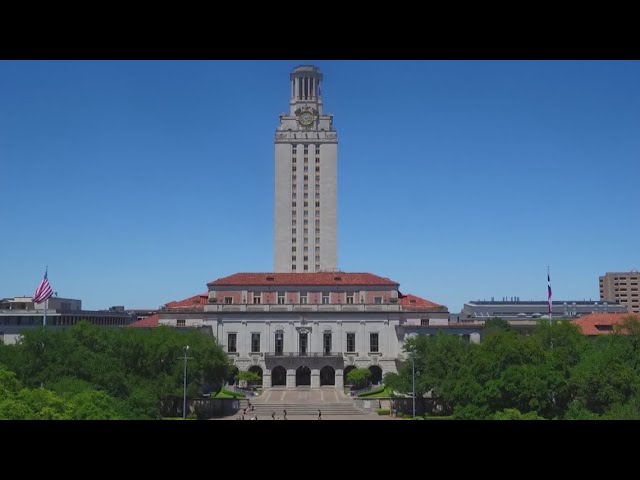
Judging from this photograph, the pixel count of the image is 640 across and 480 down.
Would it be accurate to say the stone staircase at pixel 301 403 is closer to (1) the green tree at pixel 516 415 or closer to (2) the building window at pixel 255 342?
(2) the building window at pixel 255 342

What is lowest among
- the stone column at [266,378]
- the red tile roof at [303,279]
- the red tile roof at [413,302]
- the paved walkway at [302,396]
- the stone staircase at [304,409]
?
the stone staircase at [304,409]

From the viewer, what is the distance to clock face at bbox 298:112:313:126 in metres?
84.8

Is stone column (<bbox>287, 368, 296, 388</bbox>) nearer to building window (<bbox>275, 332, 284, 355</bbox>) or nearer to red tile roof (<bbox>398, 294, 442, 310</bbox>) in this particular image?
building window (<bbox>275, 332, 284, 355</bbox>)

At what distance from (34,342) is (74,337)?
154 inches

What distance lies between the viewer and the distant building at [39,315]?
69062 mm

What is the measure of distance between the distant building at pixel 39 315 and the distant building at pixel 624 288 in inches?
3776

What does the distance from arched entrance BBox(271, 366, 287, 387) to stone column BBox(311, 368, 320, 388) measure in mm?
2780

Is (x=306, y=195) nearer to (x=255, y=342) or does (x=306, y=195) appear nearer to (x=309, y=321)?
(x=309, y=321)

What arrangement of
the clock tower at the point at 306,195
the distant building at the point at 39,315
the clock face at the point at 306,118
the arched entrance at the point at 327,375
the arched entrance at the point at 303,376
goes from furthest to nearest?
the clock face at the point at 306,118 < the clock tower at the point at 306,195 < the distant building at the point at 39,315 < the arched entrance at the point at 327,375 < the arched entrance at the point at 303,376

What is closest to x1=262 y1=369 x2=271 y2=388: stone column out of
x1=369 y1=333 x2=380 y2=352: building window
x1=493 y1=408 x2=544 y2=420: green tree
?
x1=369 y1=333 x2=380 y2=352: building window

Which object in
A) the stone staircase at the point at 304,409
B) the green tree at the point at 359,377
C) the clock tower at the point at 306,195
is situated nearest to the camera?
the stone staircase at the point at 304,409

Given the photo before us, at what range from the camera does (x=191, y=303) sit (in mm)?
66938

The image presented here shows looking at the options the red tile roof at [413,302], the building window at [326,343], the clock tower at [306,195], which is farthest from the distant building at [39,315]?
the red tile roof at [413,302]
